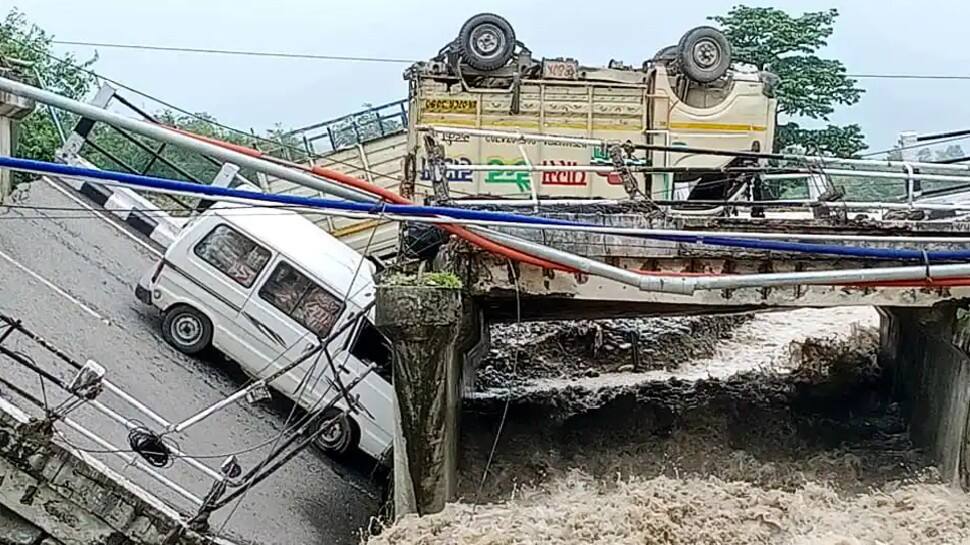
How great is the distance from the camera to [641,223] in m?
10.7

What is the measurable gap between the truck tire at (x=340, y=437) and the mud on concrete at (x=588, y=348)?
6.38m

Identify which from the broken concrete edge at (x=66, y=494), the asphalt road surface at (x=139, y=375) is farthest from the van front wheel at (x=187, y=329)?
the broken concrete edge at (x=66, y=494)

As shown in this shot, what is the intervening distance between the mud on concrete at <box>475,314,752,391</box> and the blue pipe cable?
10.8 meters

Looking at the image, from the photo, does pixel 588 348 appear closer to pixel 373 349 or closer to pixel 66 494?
pixel 373 349

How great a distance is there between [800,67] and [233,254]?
71.8ft

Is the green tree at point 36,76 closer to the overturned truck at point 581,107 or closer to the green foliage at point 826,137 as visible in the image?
the overturned truck at point 581,107

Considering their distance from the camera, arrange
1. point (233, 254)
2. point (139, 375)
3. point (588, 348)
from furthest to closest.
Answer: point (588, 348)
point (233, 254)
point (139, 375)

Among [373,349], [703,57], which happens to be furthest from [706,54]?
[373,349]

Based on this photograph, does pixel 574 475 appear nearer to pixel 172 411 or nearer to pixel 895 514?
pixel 895 514

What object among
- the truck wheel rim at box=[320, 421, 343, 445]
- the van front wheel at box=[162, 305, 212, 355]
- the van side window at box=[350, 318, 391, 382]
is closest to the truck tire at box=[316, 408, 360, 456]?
the truck wheel rim at box=[320, 421, 343, 445]

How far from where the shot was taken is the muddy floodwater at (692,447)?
33.4ft

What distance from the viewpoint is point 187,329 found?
48.6ft

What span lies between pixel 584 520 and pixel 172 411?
5805 millimetres

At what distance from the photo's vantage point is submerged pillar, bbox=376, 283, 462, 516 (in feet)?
33.8
